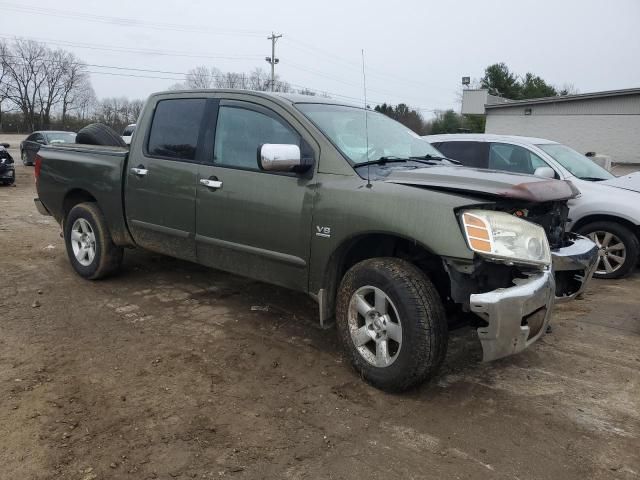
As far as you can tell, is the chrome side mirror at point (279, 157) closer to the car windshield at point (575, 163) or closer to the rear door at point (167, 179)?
the rear door at point (167, 179)

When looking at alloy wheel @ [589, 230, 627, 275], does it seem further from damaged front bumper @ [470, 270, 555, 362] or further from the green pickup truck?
damaged front bumper @ [470, 270, 555, 362]

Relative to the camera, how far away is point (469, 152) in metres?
7.25

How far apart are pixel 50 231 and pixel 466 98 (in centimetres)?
2905

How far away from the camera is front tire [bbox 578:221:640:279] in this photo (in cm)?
613

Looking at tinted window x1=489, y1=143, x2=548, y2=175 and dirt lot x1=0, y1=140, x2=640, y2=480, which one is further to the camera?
tinted window x1=489, y1=143, x2=548, y2=175

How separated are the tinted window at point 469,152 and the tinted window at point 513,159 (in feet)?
0.35

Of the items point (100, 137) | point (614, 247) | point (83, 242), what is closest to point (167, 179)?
point (83, 242)

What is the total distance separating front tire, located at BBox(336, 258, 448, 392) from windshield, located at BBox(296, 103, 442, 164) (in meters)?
0.87

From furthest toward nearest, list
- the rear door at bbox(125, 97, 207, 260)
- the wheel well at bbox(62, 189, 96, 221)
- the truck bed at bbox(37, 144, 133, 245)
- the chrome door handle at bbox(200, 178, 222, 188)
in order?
the wheel well at bbox(62, 189, 96, 221) → the truck bed at bbox(37, 144, 133, 245) → the rear door at bbox(125, 97, 207, 260) → the chrome door handle at bbox(200, 178, 222, 188)

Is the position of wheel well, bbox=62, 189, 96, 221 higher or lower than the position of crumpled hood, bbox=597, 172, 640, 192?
lower

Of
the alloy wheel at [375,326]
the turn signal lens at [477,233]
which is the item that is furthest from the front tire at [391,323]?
the turn signal lens at [477,233]

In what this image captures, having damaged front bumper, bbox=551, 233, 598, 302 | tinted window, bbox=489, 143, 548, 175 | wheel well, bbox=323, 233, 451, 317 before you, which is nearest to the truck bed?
wheel well, bbox=323, 233, 451, 317

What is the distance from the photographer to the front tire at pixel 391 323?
10.0 feet

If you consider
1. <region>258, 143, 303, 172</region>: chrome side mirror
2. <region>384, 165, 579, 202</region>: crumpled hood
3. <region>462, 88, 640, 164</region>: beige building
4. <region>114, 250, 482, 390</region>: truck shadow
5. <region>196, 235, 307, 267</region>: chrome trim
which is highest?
<region>462, 88, 640, 164</region>: beige building
